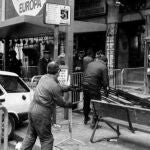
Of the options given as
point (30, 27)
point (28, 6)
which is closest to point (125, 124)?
point (30, 27)

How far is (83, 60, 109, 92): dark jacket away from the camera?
846 cm

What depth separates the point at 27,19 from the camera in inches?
467

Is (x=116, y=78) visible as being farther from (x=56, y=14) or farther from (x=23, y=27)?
(x=56, y=14)

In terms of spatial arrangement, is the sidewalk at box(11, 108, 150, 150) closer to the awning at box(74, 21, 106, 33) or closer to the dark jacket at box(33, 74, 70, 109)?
the dark jacket at box(33, 74, 70, 109)

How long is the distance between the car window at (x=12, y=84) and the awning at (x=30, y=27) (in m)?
2.68

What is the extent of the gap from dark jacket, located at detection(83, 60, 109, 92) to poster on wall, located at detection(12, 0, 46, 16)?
4.77 meters

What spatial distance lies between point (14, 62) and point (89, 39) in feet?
12.6

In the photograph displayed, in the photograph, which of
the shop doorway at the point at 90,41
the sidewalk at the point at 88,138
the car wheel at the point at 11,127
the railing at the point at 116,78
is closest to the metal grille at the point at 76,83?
the sidewalk at the point at 88,138

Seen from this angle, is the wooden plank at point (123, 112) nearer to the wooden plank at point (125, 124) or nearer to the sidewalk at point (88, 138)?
the wooden plank at point (125, 124)

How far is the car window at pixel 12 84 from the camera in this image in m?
8.62

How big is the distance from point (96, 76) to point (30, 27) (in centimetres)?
551

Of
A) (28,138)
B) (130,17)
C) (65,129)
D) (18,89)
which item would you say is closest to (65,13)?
(18,89)

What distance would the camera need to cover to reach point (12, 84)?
8.81 m

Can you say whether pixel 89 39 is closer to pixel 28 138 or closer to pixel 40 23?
pixel 40 23
